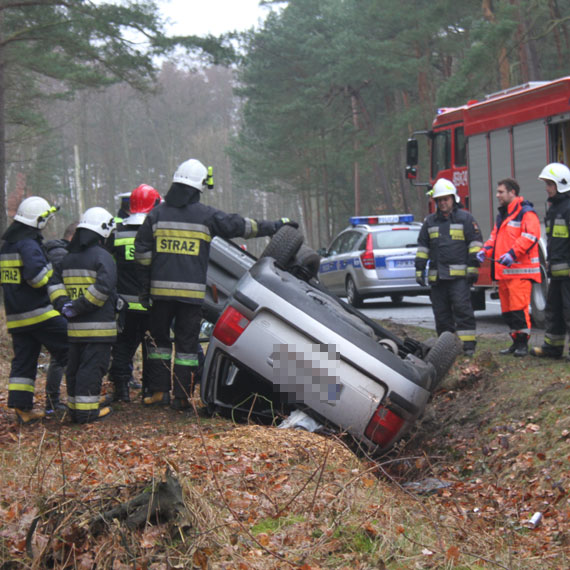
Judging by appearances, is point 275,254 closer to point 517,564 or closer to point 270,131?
point 517,564

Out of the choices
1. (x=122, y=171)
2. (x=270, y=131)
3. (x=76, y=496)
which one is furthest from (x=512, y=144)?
(x=122, y=171)

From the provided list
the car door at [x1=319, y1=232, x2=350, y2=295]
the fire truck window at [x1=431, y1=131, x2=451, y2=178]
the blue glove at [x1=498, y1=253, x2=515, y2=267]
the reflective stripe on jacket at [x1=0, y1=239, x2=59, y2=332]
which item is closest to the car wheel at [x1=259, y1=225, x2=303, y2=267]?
the reflective stripe on jacket at [x1=0, y1=239, x2=59, y2=332]

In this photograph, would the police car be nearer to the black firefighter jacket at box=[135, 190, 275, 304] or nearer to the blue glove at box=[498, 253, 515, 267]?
the blue glove at box=[498, 253, 515, 267]

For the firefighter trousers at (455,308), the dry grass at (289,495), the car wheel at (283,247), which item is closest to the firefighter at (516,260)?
the firefighter trousers at (455,308)

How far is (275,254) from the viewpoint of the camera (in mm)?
6391

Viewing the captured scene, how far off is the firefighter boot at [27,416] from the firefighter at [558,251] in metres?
4.80

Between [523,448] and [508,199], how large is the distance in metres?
3.91

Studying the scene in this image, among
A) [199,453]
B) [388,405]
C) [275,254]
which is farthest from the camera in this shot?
[275,254]

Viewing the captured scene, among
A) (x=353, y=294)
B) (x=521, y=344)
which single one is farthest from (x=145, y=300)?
(x=353, y=294)

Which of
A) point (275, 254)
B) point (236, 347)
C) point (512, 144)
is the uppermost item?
point (512, 144)

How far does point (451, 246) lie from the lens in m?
8.88

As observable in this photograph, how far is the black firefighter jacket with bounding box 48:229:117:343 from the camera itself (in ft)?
20.6

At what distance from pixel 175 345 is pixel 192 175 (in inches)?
53.3

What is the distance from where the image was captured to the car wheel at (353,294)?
16688mm
